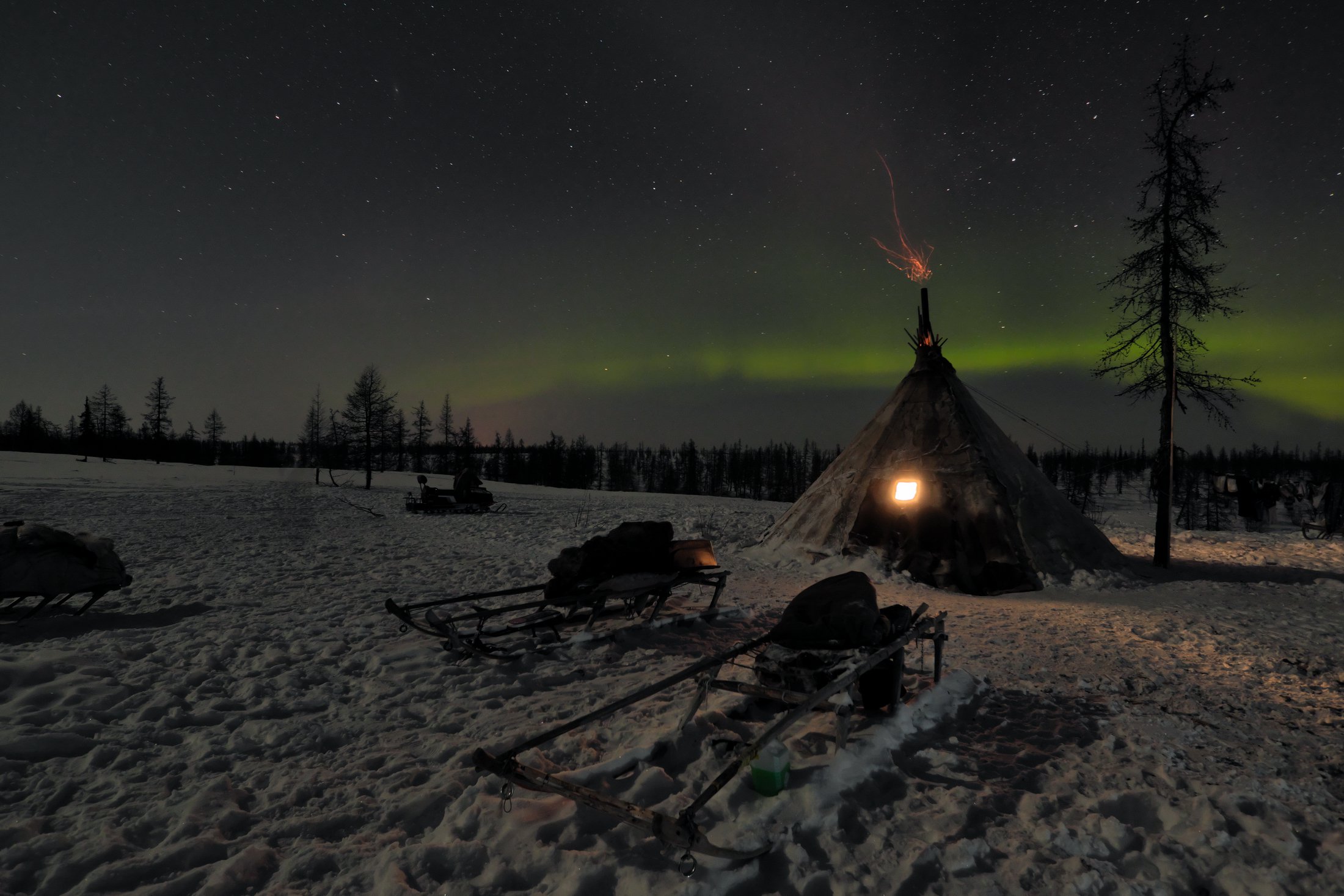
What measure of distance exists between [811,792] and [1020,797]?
4.99 feet

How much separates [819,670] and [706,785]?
4.32ft

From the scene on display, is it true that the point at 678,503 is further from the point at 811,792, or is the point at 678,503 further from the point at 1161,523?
the point at 811,792

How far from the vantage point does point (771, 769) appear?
3.75 meters

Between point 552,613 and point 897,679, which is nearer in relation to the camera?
point 897,679

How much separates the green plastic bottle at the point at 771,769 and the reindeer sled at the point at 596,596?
12.0 ft

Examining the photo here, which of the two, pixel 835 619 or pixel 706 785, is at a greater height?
pixel 835 619

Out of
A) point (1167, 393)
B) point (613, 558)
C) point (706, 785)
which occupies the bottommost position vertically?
point (706, 785)

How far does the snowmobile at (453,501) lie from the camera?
23.8 metres

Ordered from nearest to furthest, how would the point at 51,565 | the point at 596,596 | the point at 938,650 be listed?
the point at 938,650, the point at 51,565, the point at 596,596

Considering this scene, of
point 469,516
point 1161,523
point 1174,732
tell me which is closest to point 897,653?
point 1174,732

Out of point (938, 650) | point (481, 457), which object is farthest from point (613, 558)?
point (481, 457)

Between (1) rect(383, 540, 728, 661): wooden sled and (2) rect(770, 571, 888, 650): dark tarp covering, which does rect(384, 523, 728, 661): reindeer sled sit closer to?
(1) rect(383, 540, 728, 661): wooden sled

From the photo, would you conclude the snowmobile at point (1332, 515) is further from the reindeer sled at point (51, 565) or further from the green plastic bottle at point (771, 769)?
the reindeer sled at point (51, 565)

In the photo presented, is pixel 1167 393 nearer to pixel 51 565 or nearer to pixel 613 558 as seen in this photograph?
pixel 613 558
